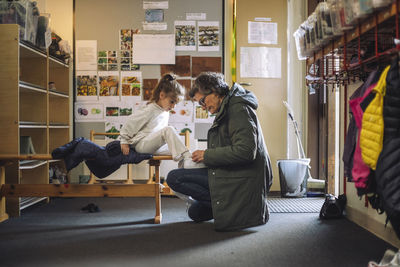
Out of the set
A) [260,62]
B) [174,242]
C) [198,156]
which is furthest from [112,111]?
[174,242]

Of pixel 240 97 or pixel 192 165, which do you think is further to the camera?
pixel 192 165

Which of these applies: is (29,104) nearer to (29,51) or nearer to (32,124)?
(32,124)

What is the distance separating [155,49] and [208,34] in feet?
2.00

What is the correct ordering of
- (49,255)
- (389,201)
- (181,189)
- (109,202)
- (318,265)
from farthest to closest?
(109,202) → (181,189) → (49,255) → (318,265) → (389,201)

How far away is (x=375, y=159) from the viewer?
1.41m

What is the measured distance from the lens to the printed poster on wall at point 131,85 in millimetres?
3967

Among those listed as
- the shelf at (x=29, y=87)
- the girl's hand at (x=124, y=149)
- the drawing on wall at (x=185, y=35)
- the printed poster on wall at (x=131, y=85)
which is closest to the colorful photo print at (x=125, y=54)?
the printed poster on wall at (x=131, y=85)

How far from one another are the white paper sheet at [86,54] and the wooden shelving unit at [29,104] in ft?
0.75

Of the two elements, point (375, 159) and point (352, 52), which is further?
point (352, 52)

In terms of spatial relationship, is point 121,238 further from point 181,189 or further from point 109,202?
point 109,202

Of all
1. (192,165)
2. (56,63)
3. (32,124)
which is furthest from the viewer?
(56,63)

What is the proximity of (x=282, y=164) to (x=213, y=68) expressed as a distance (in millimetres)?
1307

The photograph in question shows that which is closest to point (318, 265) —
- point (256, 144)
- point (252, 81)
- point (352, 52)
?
point (256, 144)

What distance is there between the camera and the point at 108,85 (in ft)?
13.0
